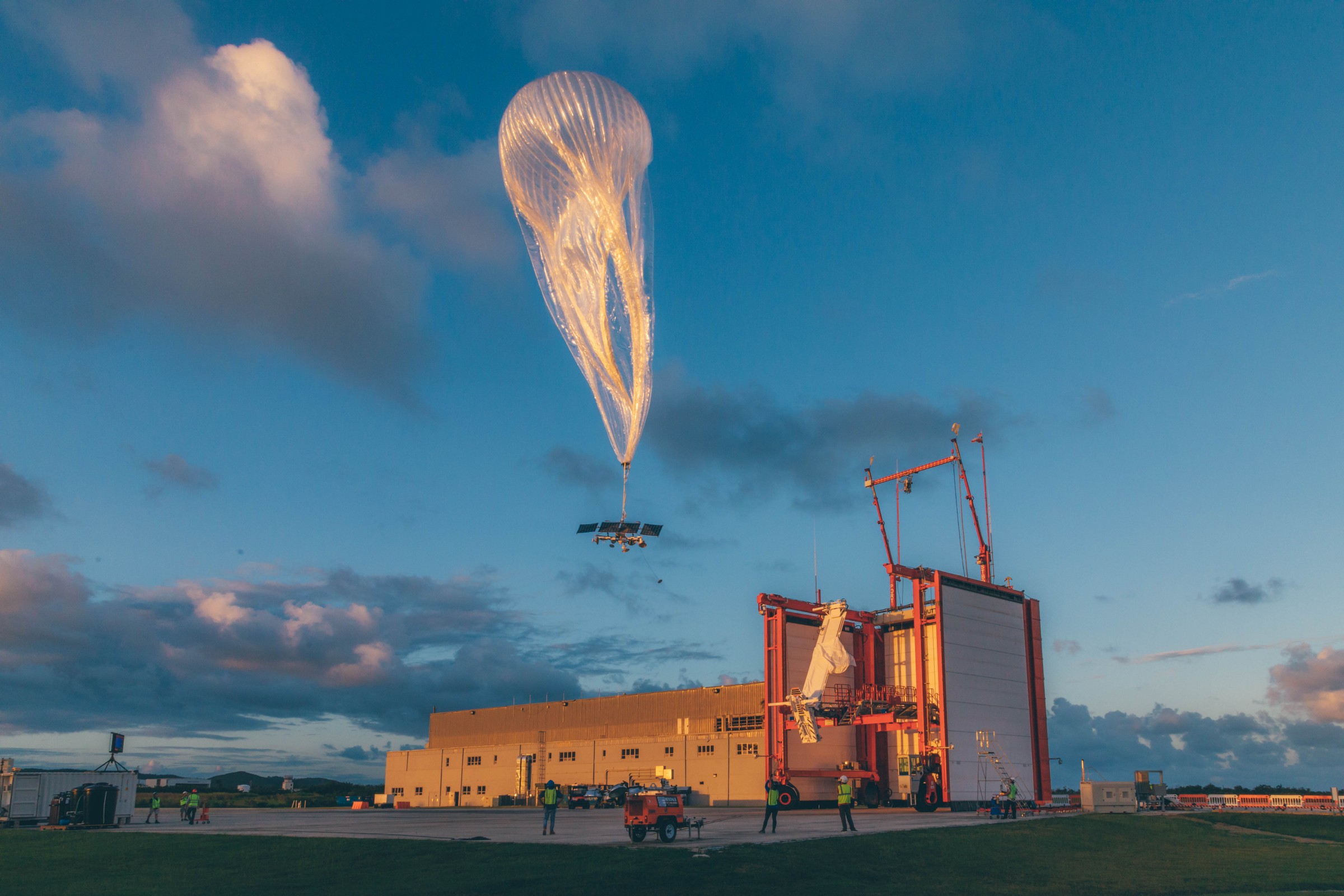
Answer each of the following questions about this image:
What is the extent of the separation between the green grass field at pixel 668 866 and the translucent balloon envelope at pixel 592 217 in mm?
15503

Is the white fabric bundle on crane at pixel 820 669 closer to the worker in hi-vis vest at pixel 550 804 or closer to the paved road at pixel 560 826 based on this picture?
the paved road at pixel 560 826

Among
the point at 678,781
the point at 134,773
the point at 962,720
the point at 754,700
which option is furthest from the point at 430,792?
the point at 962,720

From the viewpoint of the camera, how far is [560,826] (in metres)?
36.6

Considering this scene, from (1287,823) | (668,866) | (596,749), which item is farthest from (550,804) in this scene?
(596,749)

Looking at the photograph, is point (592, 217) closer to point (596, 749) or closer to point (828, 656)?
point (828, 656)

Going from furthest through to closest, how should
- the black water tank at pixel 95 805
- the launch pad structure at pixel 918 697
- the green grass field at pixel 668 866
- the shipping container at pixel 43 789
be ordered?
1. the launch pad structure at pixel 918 697
2. the shipping container at pixel 43 789
3. the black water tank at pixel 95 805
4. the green grass field at pixel 668 866

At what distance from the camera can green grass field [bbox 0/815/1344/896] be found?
72.0ft

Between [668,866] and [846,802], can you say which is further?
[846,802]

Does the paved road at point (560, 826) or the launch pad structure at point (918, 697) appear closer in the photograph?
the paved road at point (560, 826)

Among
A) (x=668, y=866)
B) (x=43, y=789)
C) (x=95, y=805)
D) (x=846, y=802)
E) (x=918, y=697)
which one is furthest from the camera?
(x=918, y=697)

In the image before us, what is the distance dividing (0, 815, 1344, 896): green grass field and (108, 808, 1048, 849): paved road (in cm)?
199

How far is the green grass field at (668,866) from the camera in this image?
21938 mm

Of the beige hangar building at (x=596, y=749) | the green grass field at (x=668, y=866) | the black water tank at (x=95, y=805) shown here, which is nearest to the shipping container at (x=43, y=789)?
the black water tank at (x=95, y=805)

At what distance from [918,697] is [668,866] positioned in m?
32.3
